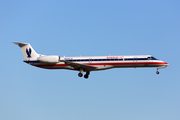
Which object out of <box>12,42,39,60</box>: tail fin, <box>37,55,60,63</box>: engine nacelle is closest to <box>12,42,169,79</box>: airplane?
<box>37,55,60,63</box>: engine nacelle

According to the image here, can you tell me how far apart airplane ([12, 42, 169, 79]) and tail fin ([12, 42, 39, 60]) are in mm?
917

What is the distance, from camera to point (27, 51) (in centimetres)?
5094

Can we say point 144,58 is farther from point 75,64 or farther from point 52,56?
point 52,56

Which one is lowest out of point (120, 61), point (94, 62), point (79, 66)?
point (79, 66)

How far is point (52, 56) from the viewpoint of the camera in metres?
47.3

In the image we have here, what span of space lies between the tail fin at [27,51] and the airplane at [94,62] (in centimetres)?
92

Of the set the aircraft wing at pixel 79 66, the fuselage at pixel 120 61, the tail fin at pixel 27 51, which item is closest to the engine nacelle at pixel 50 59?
the aircraft wing at pixel 79 66

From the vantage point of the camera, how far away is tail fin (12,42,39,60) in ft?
166

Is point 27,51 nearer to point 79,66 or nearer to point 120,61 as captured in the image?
point 79,66

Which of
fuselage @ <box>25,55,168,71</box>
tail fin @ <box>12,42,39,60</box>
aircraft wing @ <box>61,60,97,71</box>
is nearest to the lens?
fuselage @ <box>25,55,168,71</box>

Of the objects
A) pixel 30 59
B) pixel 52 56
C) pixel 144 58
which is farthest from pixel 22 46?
pixel 144 58

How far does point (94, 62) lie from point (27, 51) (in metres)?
13.7

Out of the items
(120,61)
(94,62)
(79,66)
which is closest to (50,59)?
(79,66)

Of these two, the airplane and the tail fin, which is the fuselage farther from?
the tail fin
